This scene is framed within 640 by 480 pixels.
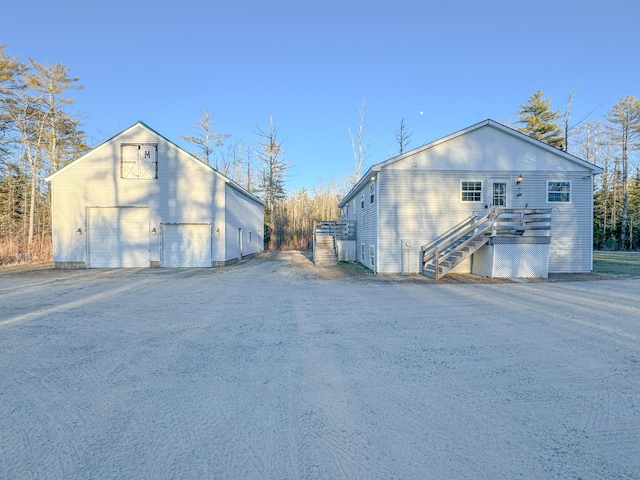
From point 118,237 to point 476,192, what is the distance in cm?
1577

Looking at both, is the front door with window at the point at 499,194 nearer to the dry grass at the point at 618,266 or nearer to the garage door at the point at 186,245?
the dry grass at the point at 618,266

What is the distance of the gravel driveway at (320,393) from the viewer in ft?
7.12

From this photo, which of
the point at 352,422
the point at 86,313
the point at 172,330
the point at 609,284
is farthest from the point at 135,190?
the point at 609,284

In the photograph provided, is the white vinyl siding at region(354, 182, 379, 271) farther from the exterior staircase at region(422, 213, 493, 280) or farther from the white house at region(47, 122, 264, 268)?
the white house at region(47, 122, 264, 268)

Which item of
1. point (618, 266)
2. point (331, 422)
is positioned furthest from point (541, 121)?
point (331, 422)

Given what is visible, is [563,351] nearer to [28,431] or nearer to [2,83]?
[28,431]

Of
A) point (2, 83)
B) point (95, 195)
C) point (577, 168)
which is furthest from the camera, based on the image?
point (2, 83)

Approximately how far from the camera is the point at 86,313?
21.1 ft

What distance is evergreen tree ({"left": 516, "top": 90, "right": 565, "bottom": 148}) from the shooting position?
2931cm

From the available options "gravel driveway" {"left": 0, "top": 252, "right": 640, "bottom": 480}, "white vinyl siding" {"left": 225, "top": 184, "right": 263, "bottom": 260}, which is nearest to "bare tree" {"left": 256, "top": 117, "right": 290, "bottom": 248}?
"white vinyl siding" {"left": 225, "top": 184, "right": 263, "bottom": 260}

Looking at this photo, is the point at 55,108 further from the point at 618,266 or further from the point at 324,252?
the point at 618,266

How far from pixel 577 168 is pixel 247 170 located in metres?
29.9

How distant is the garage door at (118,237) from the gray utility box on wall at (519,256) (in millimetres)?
14585

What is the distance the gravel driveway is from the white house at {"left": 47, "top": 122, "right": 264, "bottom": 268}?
30.0 ft
